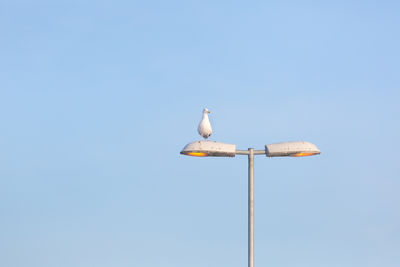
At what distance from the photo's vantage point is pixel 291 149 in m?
13.3

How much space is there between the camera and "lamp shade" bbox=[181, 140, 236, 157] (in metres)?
13.1

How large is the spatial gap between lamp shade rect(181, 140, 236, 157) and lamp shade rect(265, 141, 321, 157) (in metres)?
0.94

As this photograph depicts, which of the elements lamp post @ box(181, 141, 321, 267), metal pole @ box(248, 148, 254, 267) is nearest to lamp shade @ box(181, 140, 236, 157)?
lamp post @ box(181, 141, 321, 267)

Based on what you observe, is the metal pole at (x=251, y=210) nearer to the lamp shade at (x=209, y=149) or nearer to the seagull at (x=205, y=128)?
the lamp shade at (x=209, y=149)

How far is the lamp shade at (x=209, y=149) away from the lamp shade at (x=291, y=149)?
3.09 ft

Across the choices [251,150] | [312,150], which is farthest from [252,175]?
[312,150]

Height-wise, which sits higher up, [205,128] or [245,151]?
[205,128]

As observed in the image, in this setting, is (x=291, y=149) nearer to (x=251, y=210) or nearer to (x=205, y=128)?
(x=251, y=210)

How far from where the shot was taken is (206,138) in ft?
48.4

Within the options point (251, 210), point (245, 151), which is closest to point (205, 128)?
point (245, 151)

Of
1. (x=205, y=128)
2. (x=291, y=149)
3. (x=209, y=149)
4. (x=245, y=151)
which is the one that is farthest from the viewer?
(x=205, y=128)

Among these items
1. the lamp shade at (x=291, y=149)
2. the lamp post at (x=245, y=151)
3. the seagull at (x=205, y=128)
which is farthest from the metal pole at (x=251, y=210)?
the seagull at (x=205, y=128)

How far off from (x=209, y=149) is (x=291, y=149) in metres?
1.99

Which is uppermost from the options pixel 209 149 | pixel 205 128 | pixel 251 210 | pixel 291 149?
pixel 205 128
